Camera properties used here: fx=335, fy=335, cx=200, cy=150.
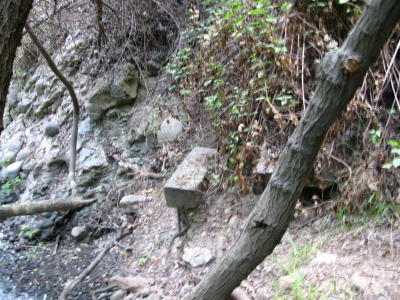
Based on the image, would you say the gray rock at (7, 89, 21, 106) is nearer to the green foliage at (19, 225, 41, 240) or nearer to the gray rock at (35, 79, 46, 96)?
the gray rock at (35, 79, 46, 96)

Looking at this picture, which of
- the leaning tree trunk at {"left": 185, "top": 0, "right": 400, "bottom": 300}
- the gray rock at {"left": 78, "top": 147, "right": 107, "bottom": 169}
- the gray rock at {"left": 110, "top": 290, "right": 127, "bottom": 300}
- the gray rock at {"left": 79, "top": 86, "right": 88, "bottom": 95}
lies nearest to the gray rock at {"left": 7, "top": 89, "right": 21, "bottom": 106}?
the gray rock at {"left": 79, "top": 86, "right": 88, "bottom": 95}

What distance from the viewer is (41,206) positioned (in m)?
3.91

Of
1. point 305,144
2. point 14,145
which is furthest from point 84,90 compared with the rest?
point 305,144

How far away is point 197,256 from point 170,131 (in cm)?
202

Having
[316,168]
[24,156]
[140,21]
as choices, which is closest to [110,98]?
[140,21]

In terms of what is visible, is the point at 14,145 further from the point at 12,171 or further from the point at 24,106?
the point at 24,106

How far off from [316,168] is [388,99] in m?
0.80

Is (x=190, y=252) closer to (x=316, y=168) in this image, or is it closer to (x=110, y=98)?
(x=316, y=168)

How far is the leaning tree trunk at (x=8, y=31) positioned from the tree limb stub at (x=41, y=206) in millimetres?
1990

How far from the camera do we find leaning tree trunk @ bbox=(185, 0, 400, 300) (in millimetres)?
1221

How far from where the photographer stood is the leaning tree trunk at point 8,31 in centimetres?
179

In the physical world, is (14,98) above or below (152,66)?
below

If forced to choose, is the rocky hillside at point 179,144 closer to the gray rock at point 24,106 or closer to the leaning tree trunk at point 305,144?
the gray rock at point 24,106

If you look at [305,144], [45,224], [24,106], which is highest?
[24,106]
